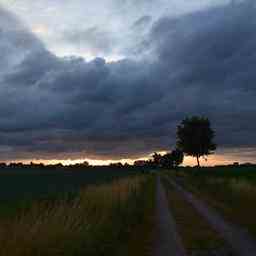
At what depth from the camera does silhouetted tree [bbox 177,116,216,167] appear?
9519 centimetres

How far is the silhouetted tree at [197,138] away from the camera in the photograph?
312 feet

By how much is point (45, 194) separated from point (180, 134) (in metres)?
81.1

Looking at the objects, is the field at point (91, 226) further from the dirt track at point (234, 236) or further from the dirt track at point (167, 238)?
the dirt track at point (234, 236)

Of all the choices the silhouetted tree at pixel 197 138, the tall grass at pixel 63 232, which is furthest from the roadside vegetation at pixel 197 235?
the silhouetted tree at pixel 197 138

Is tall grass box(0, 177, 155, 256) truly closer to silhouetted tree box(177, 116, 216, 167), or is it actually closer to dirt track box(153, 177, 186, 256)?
dirt track box(153, 177, 186, 256)

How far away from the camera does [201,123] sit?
9781cm

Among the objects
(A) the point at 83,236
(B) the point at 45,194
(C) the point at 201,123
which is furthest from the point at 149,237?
(C) the point at 201,123

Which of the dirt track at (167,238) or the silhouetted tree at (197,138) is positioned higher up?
the silhouetted tree at (197,138)

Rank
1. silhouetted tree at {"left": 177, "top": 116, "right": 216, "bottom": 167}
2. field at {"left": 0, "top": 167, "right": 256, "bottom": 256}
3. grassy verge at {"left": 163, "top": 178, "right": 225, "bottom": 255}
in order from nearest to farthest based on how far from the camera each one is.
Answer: field at {"left": 0, "top": 167, "right": 256, "bottom": 256}
grassy verge at {"left": 163, "top": 178, "right": 225, "bottom": 255}
silhouetted tree at {"left": 177, "top": 116, "right": 216, "bottom": 167}

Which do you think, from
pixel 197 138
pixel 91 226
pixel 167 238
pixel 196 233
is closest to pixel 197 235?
pixel 196 233

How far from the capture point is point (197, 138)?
95.2 m

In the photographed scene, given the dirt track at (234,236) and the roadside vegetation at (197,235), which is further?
the roadside vegetation at (197,235)

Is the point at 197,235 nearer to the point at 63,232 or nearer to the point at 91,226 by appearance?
the point at 91,226

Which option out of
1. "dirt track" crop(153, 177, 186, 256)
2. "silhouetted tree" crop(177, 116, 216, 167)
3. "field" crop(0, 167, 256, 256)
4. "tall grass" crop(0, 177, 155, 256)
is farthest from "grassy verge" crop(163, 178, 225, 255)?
"silhouetted tree" crop(177, 116, 216, 167)
